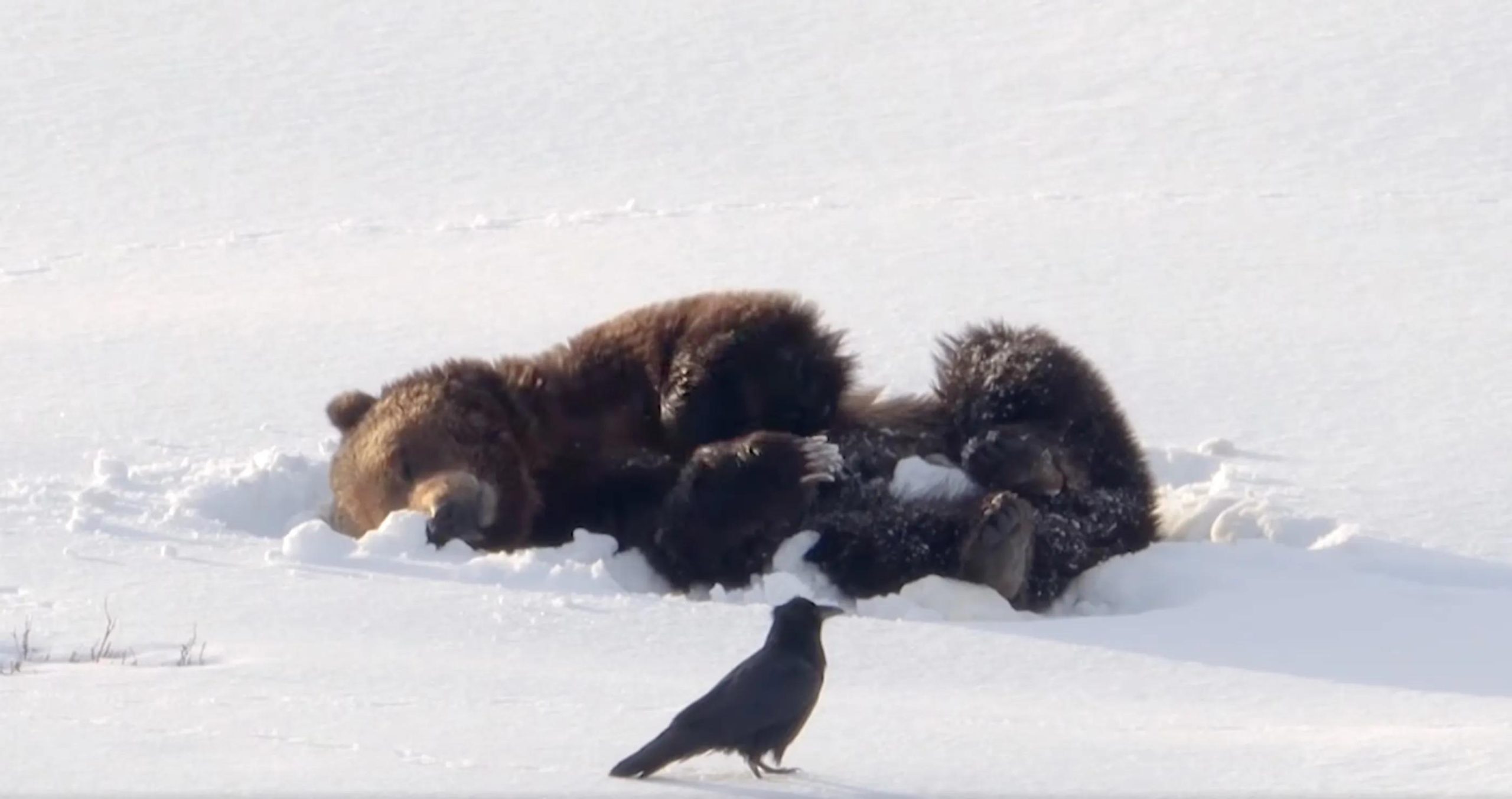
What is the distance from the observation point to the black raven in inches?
141

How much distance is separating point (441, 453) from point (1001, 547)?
1.80 m

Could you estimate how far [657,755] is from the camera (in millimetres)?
3557

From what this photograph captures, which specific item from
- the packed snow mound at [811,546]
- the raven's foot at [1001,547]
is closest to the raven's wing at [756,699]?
the packed snow mound at [811,546]

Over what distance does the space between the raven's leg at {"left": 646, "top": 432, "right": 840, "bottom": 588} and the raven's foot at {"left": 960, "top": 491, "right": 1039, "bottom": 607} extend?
489 millimetres

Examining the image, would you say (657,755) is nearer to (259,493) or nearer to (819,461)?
(819,461)

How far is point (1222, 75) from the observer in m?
14.6

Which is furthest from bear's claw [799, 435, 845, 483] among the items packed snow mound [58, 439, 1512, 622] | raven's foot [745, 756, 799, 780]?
raven's foot [745, 756, 799, 780]

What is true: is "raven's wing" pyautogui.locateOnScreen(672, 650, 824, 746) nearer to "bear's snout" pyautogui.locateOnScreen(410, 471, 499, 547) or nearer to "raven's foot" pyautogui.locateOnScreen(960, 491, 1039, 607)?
"raven's foot" pyautogui.locateOnScreen(960, 491, 1039, 607)

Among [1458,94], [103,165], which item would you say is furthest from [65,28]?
[1458,94]

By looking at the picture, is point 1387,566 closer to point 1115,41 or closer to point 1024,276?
point 1024,276

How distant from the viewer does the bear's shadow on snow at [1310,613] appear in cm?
517

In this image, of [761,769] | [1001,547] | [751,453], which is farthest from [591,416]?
[761,769]

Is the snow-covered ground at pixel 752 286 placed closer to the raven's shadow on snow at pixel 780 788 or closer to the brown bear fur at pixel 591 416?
the raven's shadow on snow at pixel 780 788

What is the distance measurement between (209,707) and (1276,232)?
7.46m
